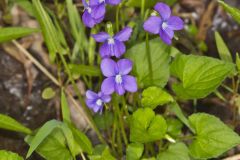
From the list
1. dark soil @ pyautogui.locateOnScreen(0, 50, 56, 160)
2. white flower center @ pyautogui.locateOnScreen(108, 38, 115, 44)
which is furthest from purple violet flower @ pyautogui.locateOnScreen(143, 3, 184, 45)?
dark soil @ pyautogui.locateOnScreen(0, 50, 56, 160)

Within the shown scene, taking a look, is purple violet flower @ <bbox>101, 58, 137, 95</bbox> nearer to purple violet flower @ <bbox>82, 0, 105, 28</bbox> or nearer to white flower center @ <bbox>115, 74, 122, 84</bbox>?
white flower center @ <bbox>115, 74, 122, 84</bbox>

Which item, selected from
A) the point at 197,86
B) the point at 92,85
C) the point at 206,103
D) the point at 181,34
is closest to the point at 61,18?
the point at 92,85

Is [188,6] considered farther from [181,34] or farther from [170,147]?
[170,147]

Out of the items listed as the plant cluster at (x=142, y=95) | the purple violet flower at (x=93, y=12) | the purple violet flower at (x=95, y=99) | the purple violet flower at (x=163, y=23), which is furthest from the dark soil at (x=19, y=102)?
the purple violet flower at (x=163, y=23)

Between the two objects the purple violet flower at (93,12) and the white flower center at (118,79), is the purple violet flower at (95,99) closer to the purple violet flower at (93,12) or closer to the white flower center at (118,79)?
the white flower center at (118,79)

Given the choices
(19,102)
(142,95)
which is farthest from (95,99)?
(19,102)

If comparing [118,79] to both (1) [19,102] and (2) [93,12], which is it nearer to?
(2) [93,12]

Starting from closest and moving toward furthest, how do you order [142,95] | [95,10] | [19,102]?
[95,10] → [142,95] → [19,102]
